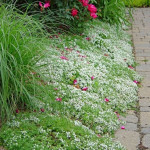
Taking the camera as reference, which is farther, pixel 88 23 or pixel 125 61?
pixel 88 23

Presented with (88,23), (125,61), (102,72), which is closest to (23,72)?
(102,72)

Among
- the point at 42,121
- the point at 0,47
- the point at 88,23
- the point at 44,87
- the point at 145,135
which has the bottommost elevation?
the point at 145,135

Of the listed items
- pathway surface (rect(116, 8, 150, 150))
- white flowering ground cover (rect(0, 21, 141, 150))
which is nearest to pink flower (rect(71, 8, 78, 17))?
white flowering ground cover (rect(0, 21, 141, 150))

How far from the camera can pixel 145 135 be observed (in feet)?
12.5

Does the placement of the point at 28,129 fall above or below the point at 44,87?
below

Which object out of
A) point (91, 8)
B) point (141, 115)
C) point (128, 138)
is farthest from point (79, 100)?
point (91, 8)

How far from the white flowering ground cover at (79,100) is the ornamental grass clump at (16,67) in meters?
0.14

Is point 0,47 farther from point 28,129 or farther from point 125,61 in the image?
point 125,61

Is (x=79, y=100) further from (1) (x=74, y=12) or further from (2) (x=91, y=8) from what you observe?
(2) (x=91, y=8)

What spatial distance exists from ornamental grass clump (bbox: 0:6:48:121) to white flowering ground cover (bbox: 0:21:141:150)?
140mm

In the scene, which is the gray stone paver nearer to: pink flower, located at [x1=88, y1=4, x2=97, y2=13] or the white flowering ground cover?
the white flowering ground cover

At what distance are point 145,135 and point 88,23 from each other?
3195 millimetres

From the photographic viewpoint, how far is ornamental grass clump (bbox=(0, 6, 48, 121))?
3.21 meters

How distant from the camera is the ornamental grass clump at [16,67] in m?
3.21
